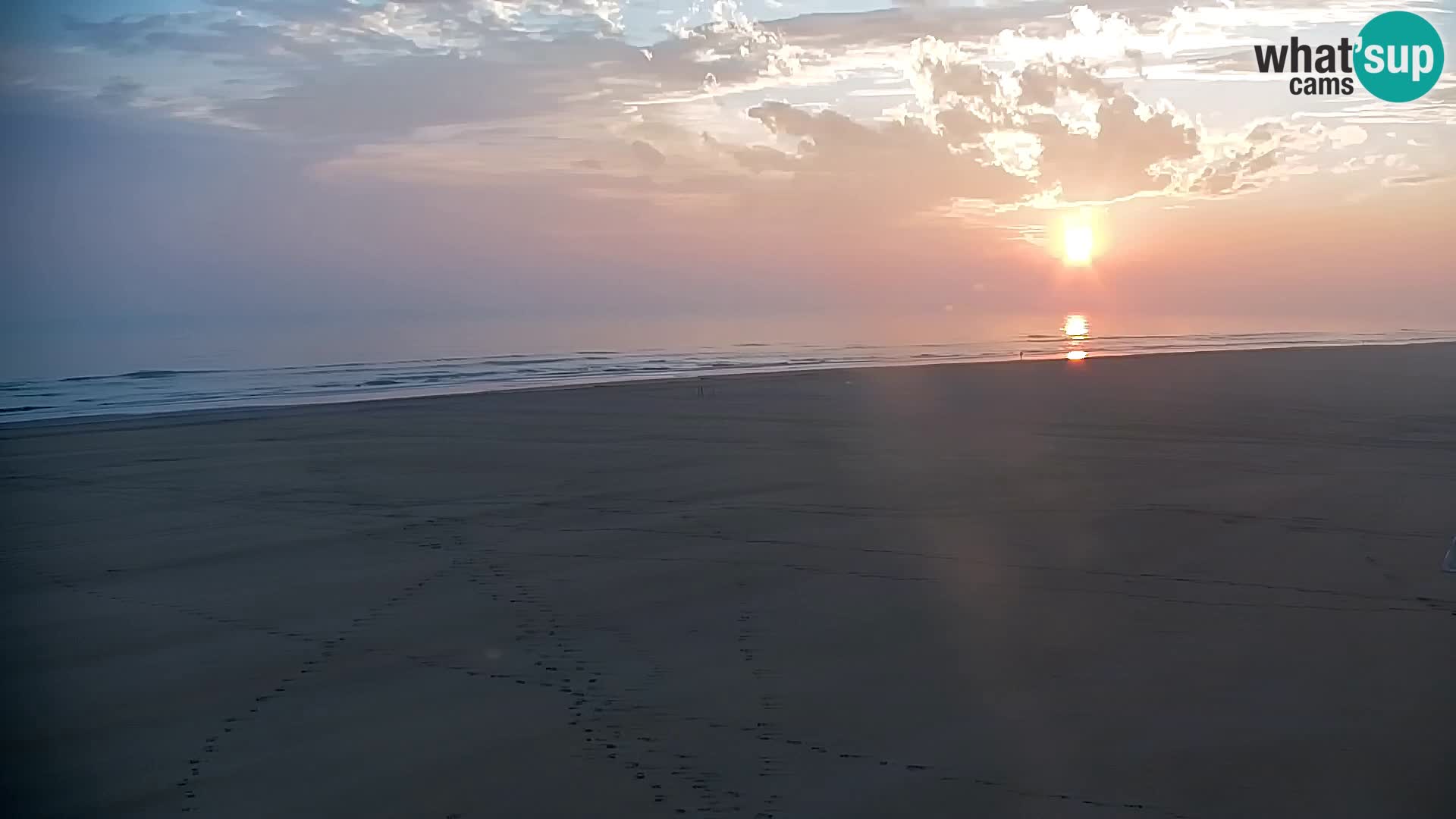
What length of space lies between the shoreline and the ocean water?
0.37 m

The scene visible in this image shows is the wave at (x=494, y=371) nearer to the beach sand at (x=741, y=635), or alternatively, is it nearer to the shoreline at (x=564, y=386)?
the shoreline at (x=564, y=386)

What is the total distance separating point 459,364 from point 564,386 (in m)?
14.0

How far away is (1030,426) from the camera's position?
19906 mm

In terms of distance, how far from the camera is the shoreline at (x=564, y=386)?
24094 millimetres

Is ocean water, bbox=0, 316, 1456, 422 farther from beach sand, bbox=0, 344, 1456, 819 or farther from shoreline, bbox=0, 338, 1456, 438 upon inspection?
beach sand, bbox=0, 344, 1456, 819

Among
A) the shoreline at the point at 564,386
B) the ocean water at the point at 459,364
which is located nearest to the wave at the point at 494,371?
the ocean water at the point at 459,364

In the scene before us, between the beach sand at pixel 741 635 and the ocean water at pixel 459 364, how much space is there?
49.3 feet

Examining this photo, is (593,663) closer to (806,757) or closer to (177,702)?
(806,757)

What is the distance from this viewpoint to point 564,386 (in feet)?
105

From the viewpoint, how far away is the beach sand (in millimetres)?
5312

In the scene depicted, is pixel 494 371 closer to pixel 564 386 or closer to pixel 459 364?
pixel 459 364

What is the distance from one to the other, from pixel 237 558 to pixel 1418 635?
31.5 feet

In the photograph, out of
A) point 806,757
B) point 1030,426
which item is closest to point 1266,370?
point 1030,426

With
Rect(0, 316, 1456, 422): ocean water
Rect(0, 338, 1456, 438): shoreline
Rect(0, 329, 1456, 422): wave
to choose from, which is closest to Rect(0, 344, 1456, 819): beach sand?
Rect(0, 338, 1456, 438): shoreline
